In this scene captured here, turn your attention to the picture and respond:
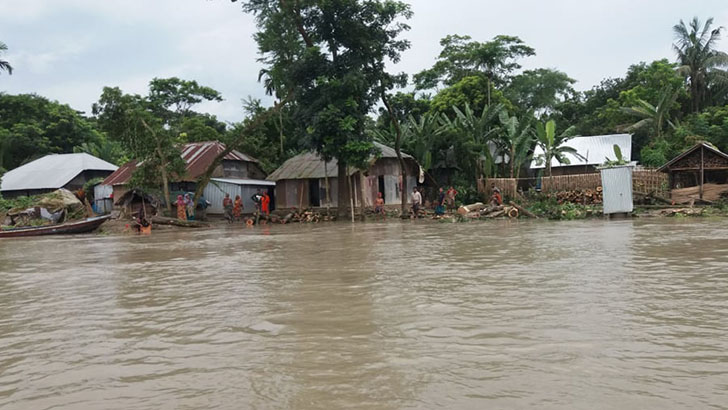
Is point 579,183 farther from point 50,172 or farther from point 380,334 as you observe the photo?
point 50,172

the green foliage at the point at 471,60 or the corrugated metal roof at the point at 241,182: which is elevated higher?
the green foliage at the point at 471,60

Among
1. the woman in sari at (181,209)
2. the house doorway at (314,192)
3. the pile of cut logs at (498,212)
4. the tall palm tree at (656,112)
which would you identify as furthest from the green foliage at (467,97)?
the woman in sari at (181,209)

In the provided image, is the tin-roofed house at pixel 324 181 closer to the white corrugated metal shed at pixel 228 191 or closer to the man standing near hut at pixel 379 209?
the white corrugated metal shed at pixel 228 191

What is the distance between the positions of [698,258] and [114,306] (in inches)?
342

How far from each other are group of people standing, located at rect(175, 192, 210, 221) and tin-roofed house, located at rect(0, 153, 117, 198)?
11.3m

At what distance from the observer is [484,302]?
608 cm

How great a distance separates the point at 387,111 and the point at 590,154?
13286mm

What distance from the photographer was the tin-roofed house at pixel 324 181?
1059 inches

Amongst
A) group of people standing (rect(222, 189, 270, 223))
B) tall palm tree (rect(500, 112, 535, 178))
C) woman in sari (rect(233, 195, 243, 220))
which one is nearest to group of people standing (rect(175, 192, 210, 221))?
group of people standing (rect(222, 189, 270, 223))

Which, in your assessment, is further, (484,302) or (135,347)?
(484,302)

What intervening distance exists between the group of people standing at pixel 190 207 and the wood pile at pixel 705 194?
802 inches

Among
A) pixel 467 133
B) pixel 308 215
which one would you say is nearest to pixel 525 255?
pixel 308 215

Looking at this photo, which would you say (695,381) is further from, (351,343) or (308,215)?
(308,215)

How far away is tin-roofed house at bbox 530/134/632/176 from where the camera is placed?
3064 centimetres
